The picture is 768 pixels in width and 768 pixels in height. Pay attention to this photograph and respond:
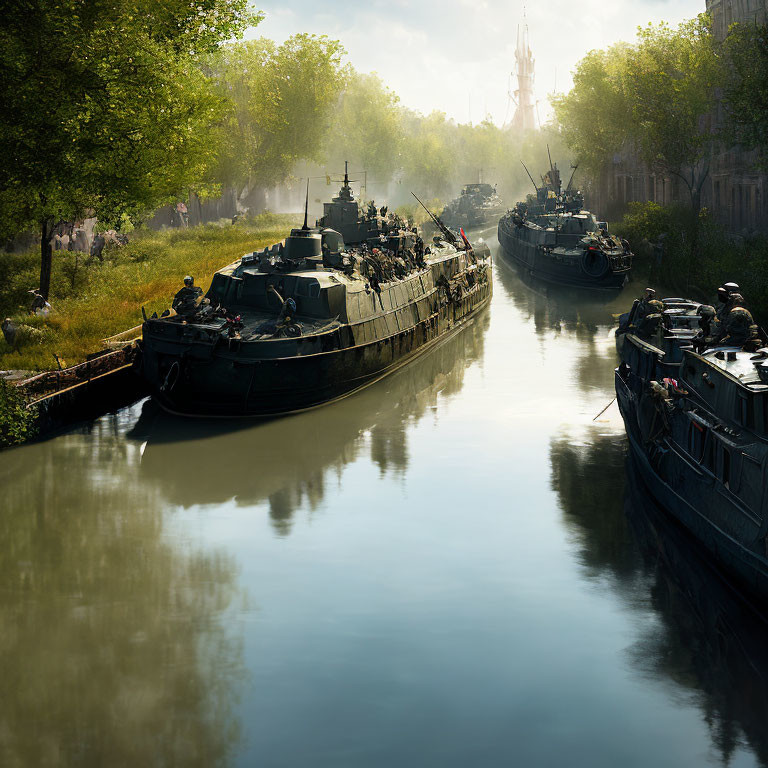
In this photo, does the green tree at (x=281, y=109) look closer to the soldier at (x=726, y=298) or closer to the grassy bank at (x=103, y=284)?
the grassy bank at (x=103, y=284)

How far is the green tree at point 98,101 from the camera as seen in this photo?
2281 cm

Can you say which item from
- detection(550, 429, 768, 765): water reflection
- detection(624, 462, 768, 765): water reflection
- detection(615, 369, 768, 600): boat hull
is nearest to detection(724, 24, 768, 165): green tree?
detection(615, 369, 768, 600): boat hull

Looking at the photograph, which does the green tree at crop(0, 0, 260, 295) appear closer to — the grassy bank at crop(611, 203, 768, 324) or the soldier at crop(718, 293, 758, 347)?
the soldier at crop(718, 293, 758, 347)

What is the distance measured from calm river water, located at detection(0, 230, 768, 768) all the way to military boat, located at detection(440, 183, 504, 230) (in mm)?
62151

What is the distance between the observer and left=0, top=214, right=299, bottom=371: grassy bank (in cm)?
2573

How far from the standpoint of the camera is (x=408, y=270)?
3167cm

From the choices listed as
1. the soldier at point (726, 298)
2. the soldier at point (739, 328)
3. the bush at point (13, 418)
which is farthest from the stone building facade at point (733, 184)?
the bush at point (13, 418)

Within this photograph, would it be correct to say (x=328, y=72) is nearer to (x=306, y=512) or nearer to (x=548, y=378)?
(x=548, y=378)

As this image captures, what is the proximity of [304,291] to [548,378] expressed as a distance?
8567mm

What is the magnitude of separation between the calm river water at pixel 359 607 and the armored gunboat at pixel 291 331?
1158mm

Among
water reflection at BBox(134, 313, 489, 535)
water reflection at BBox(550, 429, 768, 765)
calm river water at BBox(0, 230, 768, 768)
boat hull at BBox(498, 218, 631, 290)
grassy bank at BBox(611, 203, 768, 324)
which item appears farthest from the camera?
boat hull at BBox(498, 218, 631, 290)

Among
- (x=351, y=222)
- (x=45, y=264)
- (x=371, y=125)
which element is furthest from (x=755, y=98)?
(x=371, y=125)

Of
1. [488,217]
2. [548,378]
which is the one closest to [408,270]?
[548,378]

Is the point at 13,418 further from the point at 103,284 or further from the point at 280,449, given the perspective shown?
the point at 103,284
